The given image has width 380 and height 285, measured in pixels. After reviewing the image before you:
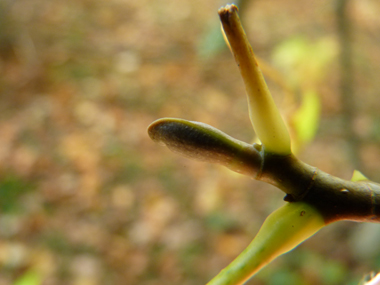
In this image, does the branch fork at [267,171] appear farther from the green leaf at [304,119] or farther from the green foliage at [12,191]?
the green foliage at [12,191]

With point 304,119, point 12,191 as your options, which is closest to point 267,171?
point 304,119

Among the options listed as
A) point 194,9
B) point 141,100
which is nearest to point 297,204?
point 141,100

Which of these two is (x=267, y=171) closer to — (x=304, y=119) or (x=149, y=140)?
(x=304, y=119)

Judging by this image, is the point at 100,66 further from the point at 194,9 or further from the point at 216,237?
the point at 216,237

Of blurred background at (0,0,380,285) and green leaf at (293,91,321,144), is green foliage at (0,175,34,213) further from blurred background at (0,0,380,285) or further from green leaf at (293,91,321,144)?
green leaf at (293,91,321,144)

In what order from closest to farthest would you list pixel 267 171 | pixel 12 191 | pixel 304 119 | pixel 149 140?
pixel 267 171 → pixel 304 119 → pixel 12 191 → pixel 149 140

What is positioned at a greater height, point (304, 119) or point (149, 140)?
point (149, 140)

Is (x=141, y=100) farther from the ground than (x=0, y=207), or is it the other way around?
(x=141, y=100)

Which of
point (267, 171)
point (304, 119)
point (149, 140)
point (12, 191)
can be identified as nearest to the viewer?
point (267, 171)

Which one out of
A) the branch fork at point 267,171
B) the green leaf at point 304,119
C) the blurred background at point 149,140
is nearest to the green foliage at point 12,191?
the blurred background at point 149,140
